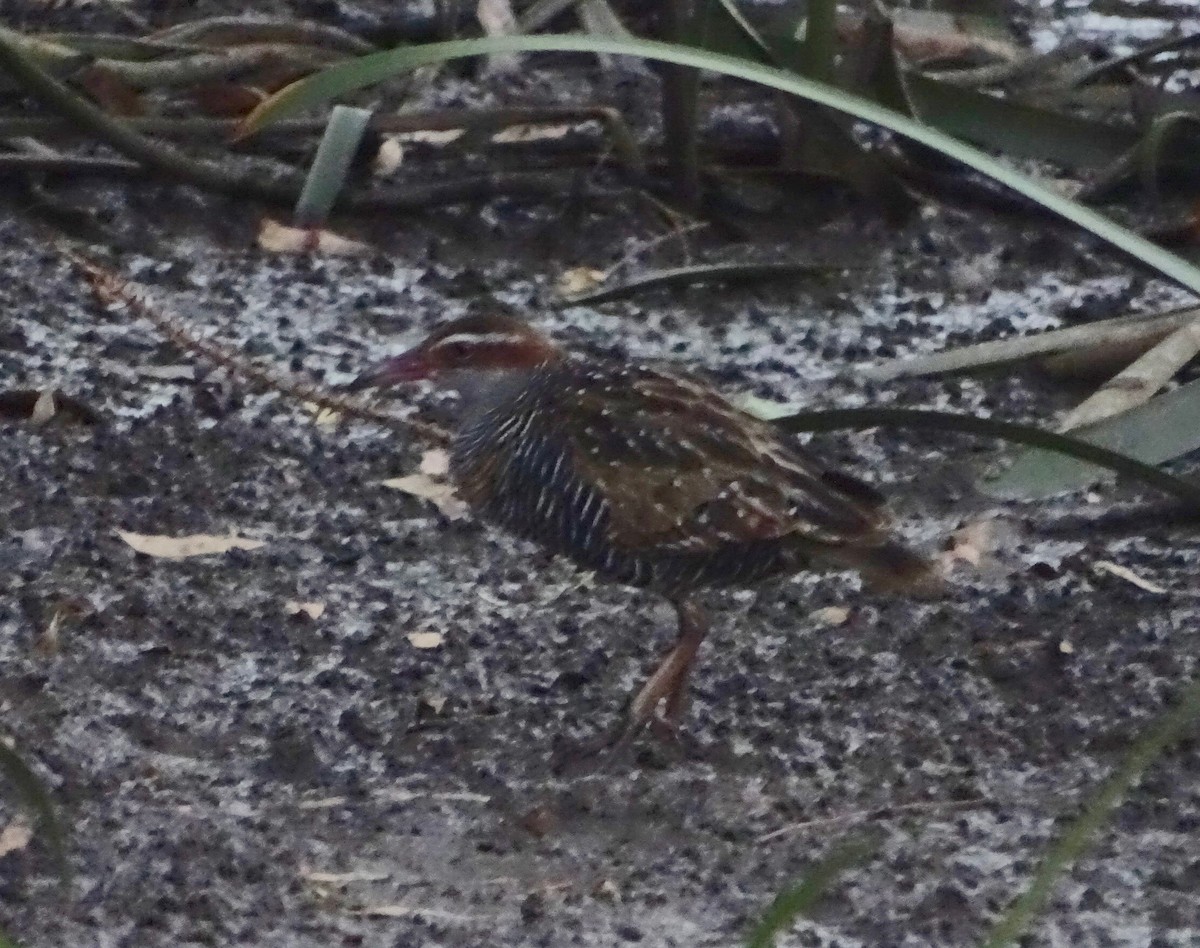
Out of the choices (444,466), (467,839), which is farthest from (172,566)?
(467,839)

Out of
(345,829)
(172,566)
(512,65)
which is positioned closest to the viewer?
(345,829)

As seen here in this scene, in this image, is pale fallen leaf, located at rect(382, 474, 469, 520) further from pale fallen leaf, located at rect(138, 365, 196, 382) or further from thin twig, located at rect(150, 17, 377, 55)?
thin twig, located at rect(150, 17, 377, 55)

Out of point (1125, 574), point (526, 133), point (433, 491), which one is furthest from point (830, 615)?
point (526, 133)

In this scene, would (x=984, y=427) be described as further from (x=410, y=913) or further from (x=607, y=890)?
(x=410, y=913)

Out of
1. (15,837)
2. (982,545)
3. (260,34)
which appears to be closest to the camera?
(15,837)

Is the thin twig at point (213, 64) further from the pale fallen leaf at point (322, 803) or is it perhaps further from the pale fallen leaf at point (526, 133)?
the pale fallen leaf at point (322, 803)

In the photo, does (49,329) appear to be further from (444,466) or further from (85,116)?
(444,466)
